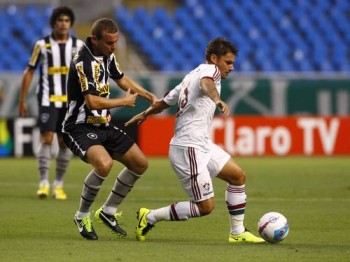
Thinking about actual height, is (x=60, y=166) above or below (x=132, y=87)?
below

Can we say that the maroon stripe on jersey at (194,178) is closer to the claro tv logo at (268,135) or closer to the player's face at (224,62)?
the player's face at (224,62)

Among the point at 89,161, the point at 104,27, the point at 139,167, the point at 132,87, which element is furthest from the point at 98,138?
the point at 104,27

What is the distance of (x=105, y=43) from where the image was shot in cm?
841

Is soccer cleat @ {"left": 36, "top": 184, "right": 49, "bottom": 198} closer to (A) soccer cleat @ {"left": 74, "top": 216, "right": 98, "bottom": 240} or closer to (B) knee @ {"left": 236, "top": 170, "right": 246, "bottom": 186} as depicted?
(A) soccer cleat @ {"left": 74, "top": 216, "right": 98, "bottom": 240}

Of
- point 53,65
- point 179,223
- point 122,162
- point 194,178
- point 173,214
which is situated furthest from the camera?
point 53,65

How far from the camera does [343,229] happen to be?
30.0 feet

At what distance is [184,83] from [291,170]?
29.4ft

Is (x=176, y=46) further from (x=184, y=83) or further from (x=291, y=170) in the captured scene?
(x=184, y=83)

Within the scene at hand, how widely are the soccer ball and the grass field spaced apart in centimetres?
8

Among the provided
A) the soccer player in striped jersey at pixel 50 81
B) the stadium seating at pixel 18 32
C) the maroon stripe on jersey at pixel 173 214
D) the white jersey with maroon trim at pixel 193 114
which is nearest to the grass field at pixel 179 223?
the maroon stripe on jersey at pixel 173 214

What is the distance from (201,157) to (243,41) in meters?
17.5

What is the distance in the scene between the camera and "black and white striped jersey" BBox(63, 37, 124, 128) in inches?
333

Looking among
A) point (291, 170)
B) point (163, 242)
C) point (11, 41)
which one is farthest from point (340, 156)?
point (163, 242)

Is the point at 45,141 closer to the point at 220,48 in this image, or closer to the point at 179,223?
the point at 179,223
